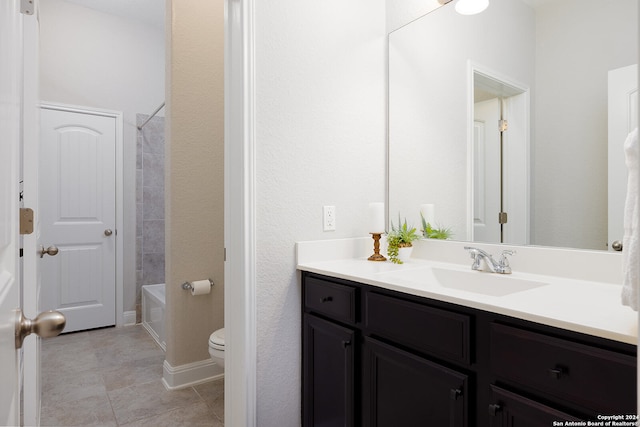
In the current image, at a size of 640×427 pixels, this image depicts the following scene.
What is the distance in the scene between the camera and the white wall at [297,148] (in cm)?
161

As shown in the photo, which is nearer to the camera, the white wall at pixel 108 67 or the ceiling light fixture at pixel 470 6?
the ceiling light fixture at pixel 470 6

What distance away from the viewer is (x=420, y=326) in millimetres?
1194

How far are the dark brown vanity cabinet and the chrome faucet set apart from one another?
49 cm

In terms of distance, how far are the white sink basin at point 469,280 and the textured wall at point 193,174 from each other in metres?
1.39

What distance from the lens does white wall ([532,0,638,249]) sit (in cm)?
133

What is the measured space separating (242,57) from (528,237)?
4.57ft

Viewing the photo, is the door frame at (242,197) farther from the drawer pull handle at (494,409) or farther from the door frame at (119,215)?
the door frame at (119,215)

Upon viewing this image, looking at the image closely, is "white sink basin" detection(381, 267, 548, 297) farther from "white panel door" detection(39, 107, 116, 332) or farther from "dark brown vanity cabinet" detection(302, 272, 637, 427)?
"white panel door" detection(39, 107, 116, 332)

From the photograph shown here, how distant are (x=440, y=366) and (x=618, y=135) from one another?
101 cm

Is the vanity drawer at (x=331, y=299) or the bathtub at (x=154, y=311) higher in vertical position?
the vanity drawer at (x=331, y=299)

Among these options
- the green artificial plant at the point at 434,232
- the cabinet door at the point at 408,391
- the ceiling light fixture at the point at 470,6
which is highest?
the ceiling light fixture at the point at 470,6

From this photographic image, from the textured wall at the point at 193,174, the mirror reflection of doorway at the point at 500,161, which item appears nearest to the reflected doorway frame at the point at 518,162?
the mirror reflection of doorway at the point at 500,161

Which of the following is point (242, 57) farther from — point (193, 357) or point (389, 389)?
point (193, 357)

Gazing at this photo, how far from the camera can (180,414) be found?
2.01 m
